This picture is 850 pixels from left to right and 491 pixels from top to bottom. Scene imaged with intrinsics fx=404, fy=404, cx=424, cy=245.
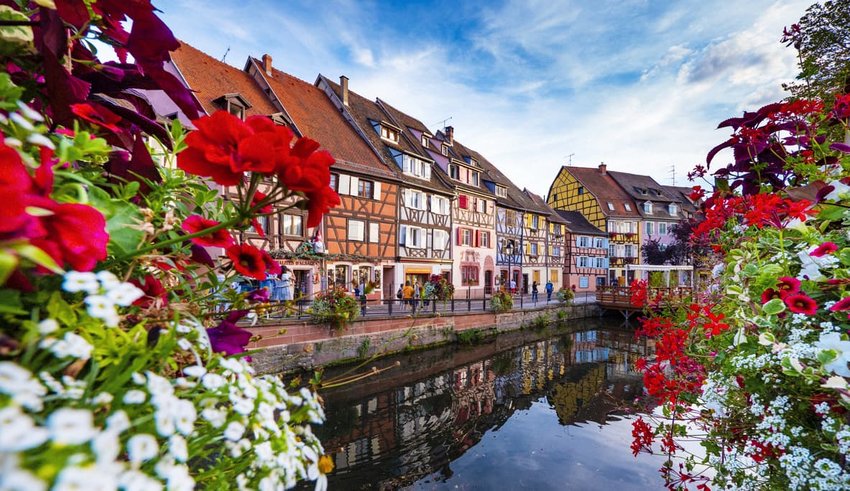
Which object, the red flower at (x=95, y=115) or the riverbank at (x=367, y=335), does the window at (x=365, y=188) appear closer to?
the riverbank at (x=367, y=335)

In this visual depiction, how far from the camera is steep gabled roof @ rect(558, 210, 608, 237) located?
3606 cm

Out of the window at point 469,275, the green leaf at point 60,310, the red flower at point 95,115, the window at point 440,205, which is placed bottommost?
the window at point 469,275

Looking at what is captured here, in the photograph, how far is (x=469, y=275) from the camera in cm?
2559

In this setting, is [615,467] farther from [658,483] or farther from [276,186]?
[276,186]

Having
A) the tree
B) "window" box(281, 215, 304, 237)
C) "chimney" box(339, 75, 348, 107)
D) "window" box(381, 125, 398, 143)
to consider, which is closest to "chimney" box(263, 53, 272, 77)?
"chimney" box(339, 75, 348, 107)

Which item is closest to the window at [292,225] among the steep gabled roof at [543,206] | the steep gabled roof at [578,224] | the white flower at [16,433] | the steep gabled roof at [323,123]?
the steep gabled roof at [323,123]

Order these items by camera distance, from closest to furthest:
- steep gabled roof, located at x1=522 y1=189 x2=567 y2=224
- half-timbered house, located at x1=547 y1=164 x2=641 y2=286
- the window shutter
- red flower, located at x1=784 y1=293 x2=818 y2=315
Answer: red flower, located at x1=784 y1=293 x2=818 y2=315
the window shutter
steep gabled roof, located at x1=522 y1=189 x2=567 y2=224
half-timbered house, located at x1=547 y1=164 x2=641 y2=286

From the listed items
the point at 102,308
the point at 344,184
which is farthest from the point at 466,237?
the point at 102,308

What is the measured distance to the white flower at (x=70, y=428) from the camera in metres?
0.34

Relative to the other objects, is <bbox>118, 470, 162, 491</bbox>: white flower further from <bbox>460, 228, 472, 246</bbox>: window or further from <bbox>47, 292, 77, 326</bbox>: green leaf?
<bbox>460, 228, 472, 246</bbox>: window

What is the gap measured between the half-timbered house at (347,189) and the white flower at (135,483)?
16.3 m

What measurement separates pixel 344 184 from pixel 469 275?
10970 millimetres

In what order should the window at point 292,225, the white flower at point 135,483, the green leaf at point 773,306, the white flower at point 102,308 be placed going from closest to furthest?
the white flower at point 135,483 → the white flower at point 102,308 → the green leaf at point 773,306 → the window at point 292,225

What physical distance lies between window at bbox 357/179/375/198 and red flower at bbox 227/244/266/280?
59.1 feet
